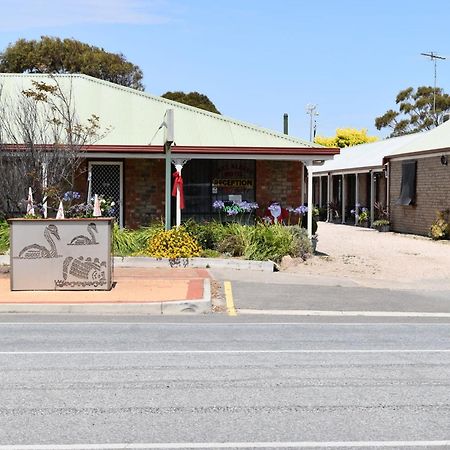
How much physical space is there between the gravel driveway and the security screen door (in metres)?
5.53

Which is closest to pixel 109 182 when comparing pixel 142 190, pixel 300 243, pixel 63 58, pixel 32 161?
pixel 142 190

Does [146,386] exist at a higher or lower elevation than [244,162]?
lower

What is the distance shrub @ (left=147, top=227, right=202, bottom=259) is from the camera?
677 inches

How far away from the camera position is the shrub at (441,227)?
83.2ft

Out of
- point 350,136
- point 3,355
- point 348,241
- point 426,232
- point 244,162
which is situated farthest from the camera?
point 350,136

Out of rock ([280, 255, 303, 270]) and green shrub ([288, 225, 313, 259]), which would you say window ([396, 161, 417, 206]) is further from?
rock ([280, 255, 303, 270])

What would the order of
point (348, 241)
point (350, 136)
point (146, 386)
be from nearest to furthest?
point (146, 386)
point (348, 241)
point (350, 136)

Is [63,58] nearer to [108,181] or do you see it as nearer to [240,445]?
[108,181]

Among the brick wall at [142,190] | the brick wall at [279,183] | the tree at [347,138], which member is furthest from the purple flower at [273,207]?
the tree at [347,138]

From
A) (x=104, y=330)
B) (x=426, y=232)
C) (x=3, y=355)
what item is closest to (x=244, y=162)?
(x=426, y=232)

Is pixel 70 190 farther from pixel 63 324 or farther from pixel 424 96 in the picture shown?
pixel 424 96

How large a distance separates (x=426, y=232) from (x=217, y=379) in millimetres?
21545

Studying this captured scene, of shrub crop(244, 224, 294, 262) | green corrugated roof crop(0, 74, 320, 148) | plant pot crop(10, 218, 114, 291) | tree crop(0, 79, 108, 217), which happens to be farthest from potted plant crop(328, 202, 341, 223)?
plant pot crop(10, 218, 114, 291)

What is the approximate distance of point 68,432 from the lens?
529cm
